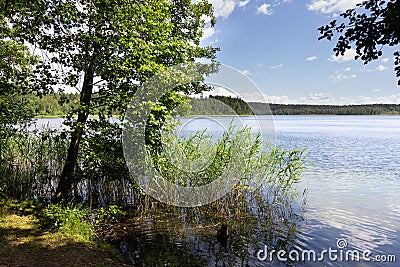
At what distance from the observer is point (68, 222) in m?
5.06

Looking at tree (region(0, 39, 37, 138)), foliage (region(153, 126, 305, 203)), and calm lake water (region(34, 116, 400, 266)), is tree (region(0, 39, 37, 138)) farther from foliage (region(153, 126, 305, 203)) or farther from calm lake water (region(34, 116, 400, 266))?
calm lake water (region(34, 116, 400, 266))

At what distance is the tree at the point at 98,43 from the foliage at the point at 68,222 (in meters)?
0.95

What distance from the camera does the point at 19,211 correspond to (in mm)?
5645

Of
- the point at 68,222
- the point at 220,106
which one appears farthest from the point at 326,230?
the point at 68,222

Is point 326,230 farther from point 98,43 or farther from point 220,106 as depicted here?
point 98,43

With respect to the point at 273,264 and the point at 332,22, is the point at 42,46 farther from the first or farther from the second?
the point at 273,264

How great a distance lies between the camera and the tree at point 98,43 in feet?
17.1

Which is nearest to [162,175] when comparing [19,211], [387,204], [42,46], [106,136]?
[106,136]

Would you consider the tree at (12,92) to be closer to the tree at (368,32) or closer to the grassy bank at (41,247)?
the grassy bank at (41,247)

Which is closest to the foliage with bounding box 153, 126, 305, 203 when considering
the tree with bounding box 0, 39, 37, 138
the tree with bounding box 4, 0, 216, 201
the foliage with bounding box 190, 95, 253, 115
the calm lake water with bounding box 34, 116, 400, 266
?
the foliage with bounding box 190, 95, 253, 115

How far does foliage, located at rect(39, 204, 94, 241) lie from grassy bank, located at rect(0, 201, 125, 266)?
63 mm

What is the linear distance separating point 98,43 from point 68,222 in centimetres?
311

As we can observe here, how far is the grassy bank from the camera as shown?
4.09m

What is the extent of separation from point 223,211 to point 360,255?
111 inches
